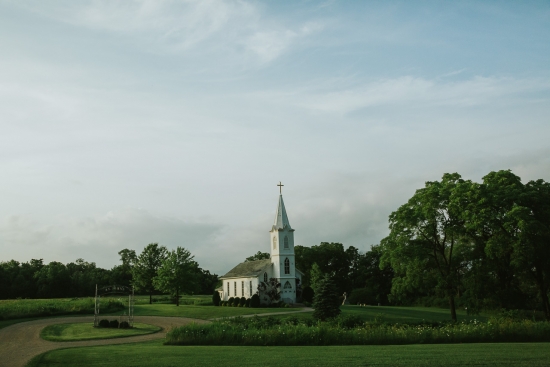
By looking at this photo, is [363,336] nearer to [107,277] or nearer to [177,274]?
[177,274]

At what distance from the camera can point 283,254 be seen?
5747 centimetres

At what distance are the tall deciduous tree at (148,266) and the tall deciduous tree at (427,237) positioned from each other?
36.5 metres

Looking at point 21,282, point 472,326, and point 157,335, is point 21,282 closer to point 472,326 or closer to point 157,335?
point 157,335

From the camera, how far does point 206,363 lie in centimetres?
1484

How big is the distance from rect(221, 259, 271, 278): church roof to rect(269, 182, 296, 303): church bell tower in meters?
1.59

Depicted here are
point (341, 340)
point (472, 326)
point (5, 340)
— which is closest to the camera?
point (341, 340)

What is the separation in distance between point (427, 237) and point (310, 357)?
1032 inches

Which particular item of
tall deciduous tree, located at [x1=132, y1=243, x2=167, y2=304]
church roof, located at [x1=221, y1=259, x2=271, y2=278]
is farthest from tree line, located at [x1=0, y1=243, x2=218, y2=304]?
church roof, located at [x1=221, y1=259, x2=271, y2=278]

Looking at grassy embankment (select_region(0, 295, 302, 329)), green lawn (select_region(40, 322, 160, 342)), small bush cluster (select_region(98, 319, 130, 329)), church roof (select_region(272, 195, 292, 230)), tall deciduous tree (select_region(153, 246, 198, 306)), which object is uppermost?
church roof (select_region(272, 195, 292, 230))

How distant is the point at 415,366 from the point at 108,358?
9.75 m

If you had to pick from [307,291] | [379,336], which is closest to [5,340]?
[379,336]

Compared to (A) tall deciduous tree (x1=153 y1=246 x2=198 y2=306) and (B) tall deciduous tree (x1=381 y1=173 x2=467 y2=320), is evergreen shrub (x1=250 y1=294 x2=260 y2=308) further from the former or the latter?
(B) tall deciduous tree (x1=381 y1=173 x2=467 y2=320)

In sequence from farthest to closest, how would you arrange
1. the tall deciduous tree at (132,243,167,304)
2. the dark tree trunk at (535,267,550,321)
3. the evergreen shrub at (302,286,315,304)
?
the tall deciduous tree at (132,243,167,304) < the evergreen shrub at (302,286,315,304) < the dark tree trunk at (535,267,550,321)

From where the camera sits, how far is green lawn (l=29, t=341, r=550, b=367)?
14.3 m
